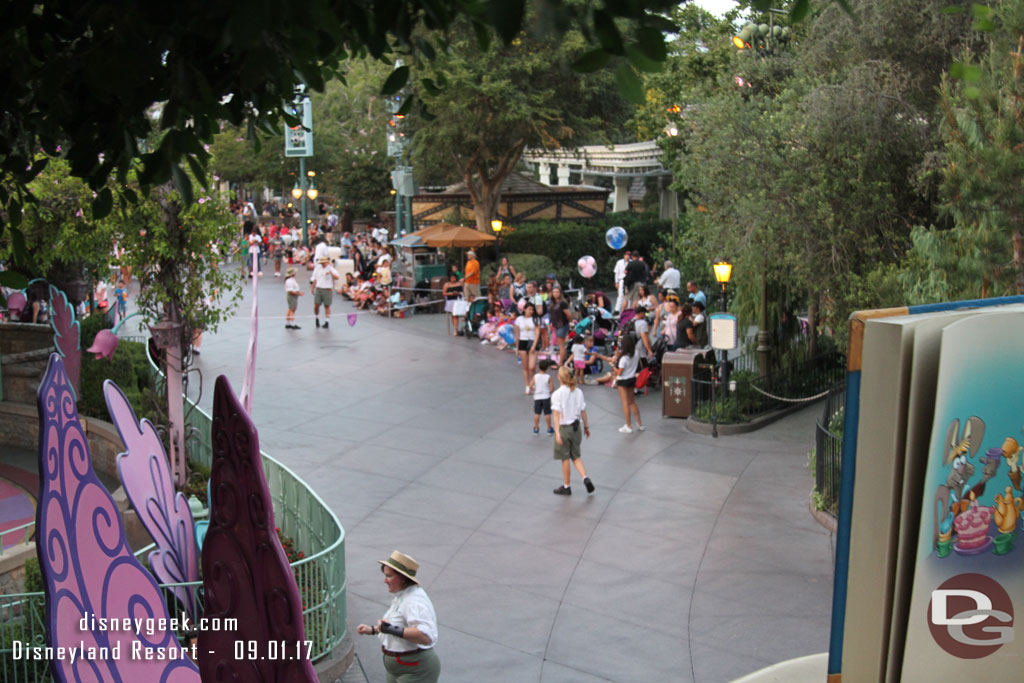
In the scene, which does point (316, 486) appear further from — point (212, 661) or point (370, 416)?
point (212, 661)

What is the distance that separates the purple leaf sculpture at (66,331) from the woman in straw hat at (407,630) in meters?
8.01

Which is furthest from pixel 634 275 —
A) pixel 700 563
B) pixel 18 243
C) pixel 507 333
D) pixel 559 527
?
pixel 18 243

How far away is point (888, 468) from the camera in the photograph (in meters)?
2.08

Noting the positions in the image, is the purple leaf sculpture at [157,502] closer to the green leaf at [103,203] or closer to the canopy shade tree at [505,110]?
the green leaf at [103,203]

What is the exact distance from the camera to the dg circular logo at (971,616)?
7.04ft

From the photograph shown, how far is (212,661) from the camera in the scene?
555 cm

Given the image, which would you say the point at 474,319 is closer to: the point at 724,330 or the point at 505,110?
the point at 505,110

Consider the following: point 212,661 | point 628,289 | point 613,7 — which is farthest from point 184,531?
point 628,289

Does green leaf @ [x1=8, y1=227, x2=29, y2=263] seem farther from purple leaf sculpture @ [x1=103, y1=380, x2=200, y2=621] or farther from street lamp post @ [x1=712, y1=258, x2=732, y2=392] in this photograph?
street lamp post @ [x1=712, y1=258, x2=732, y2=392]

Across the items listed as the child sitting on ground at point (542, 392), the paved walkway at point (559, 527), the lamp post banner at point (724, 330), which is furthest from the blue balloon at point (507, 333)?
the lamp post banner at point (724, 330)

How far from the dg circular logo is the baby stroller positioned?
71.3 ft

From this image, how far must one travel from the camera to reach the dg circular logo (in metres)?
2.15

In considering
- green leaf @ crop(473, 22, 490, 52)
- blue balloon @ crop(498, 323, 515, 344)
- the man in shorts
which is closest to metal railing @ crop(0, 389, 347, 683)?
green leaf @ crop(473, 22, 490, 52)

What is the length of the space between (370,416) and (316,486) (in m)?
3.65
